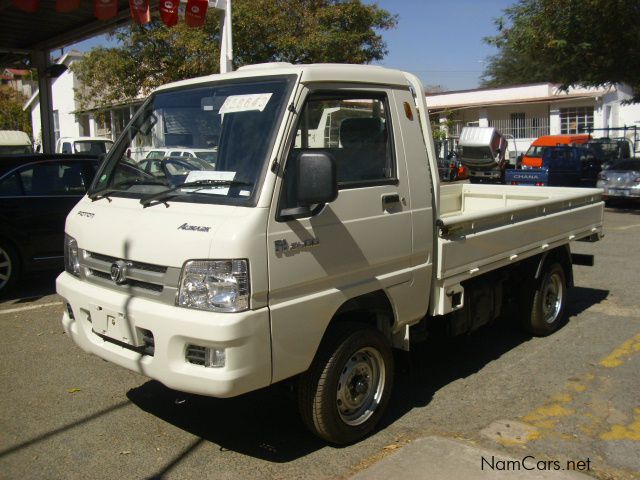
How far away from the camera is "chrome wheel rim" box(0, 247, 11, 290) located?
790 centimetres

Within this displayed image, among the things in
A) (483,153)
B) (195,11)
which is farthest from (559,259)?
(483,153)

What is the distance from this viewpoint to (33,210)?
8070 millimetres

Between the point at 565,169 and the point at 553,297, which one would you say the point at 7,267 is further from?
the point at 565,169

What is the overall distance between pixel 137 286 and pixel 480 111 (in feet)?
118

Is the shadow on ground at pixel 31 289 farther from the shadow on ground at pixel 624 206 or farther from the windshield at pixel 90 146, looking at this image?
the shadow on ground at pixel 624 206

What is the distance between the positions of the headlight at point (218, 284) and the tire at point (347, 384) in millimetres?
750

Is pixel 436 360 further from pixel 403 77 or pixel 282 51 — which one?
pixel 282 51

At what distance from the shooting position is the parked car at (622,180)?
695 inches

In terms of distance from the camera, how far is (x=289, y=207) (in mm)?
3449

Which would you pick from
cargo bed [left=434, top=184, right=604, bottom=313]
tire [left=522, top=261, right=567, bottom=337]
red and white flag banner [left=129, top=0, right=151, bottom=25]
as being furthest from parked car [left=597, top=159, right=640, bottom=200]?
red and white flag banner [left=129, top=0, right=151, bottom=25]

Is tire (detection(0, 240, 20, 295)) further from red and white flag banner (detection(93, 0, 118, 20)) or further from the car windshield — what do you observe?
the car windshield

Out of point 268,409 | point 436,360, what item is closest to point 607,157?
point 436,360

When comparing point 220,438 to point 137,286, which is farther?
point 220,438

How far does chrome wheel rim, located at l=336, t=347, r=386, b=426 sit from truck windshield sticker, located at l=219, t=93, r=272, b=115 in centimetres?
160
